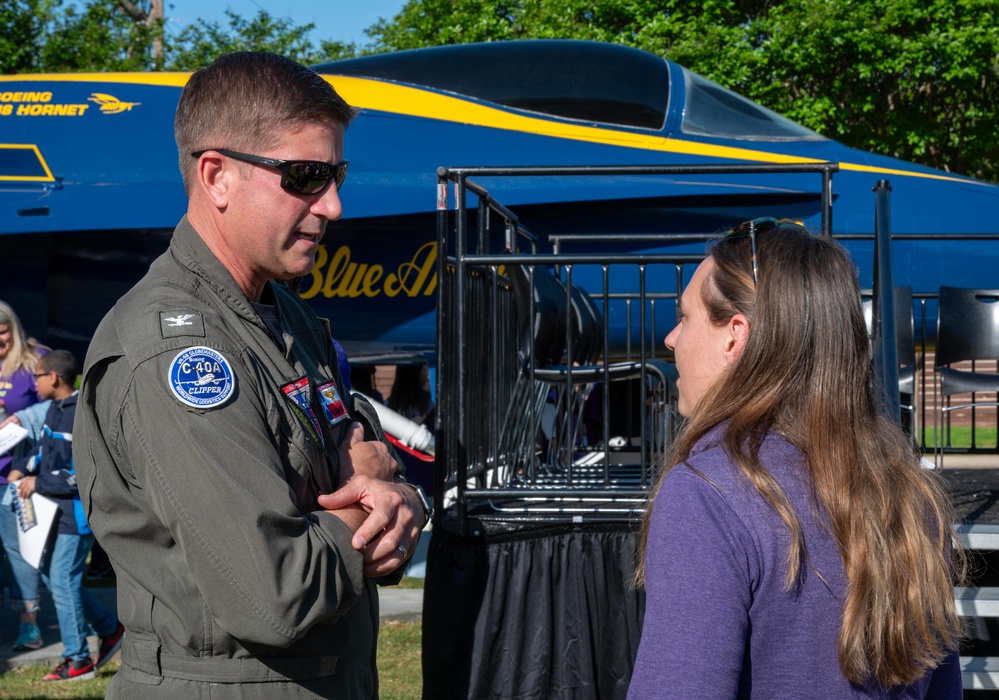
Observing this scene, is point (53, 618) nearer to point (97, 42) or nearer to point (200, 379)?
point (200, 379)

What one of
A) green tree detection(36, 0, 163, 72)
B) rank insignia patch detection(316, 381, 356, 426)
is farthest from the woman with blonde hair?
green tree detection(36, 0, 163, 72)

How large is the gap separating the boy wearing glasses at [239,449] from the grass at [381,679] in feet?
10.5

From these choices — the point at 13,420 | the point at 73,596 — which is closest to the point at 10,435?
the point at 13,420

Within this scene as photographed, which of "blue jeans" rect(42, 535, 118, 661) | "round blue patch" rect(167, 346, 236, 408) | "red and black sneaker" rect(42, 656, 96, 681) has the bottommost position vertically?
"red and black sneaker" rect(42, 656, 96, 681)

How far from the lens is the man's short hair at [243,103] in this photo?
1.77 meters

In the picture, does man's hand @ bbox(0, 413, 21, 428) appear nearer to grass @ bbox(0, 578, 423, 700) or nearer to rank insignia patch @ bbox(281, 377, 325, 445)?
grass @ bbox(0, 578, 423, 700)

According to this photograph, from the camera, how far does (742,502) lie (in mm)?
1354

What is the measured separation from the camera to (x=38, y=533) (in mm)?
5730

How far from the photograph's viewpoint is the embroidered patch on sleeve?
63.1 inches

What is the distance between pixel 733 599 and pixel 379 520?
0.66 m

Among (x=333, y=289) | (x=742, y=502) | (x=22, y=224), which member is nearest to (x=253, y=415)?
(x=742, y=502)

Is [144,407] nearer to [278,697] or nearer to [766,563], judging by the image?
[278,697]

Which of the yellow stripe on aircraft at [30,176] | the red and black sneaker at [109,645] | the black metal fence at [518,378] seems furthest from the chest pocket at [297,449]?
the yellow stripe on aircraft at [30,176]

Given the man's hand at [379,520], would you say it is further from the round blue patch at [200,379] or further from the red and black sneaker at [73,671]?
the red and black sneaker at [73,671]
